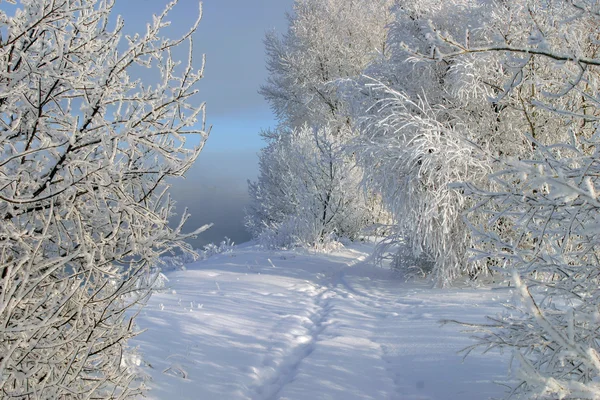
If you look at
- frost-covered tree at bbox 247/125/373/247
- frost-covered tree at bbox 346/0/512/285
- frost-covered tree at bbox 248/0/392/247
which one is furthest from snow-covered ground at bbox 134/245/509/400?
frost-covered tree at bbox 248/0/392/247

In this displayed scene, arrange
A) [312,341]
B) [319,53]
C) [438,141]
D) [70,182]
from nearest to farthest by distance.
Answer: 1. [70,182]
2. [312,341]
3. [438,141]
4. [319,53]

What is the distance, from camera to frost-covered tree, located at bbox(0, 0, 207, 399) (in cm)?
189

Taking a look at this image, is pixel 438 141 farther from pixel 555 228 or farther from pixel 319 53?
pixel 319 53

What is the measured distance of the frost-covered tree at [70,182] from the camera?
1889 millimetres

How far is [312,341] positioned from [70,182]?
3.26 metres

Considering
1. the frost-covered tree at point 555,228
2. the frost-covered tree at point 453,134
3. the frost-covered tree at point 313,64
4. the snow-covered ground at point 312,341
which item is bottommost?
the snow-covered ground at point 312,341

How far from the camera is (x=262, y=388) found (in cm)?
343

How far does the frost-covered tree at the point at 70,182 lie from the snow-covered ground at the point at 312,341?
4.03ft

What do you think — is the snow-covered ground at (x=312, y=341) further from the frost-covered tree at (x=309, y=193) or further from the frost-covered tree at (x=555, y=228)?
the frost-covered tree at (x=309, y=193)

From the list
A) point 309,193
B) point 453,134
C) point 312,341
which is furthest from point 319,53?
point 312,341

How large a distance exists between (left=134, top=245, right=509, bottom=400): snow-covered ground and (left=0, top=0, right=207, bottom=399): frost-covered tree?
1228mm

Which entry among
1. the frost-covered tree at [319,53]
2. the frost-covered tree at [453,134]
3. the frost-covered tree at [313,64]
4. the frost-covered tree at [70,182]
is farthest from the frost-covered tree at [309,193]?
the frost-covered tree at [70,182]

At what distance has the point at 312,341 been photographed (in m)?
4.49

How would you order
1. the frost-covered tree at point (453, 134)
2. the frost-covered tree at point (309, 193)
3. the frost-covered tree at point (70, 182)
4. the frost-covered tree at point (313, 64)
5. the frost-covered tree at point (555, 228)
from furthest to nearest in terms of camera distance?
the frost-covered tree at point (313, 64), the frost-covered tree at point (309, 193), the frost-covered tree at point (453, 134), the frost-covered tree at point (70, 182), the frost-covered tree at point (555, 228)
